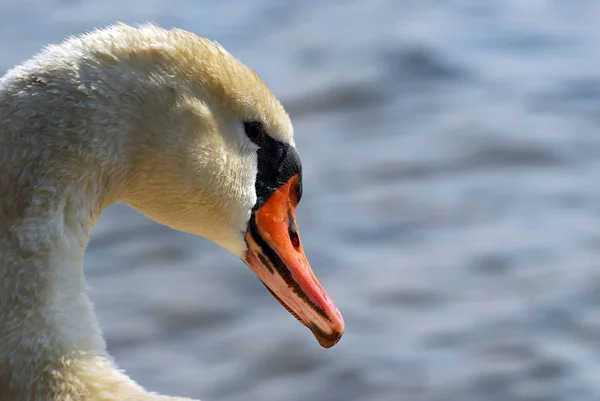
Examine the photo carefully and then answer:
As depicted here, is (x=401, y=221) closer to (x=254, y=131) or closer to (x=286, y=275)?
(x=286, y=275)

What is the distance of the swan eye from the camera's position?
362 centimetres

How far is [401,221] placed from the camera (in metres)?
8.20

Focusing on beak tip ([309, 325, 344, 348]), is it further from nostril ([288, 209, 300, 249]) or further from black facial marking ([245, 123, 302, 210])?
black facial marking ([245, 123, 302, 210])

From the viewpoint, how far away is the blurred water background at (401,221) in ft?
22.2

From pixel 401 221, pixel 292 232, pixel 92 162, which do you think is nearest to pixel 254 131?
pixel 292 232

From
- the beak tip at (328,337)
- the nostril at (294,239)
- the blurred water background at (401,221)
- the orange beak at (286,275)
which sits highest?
the blurred water background at (401,221)


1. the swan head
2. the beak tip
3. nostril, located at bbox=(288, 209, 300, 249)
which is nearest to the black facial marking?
the swan head

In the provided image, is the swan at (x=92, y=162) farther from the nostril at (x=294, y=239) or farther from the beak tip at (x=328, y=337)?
the beak tip at (x=328, y=337)

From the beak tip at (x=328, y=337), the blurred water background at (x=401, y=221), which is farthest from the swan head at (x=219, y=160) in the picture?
the blurred water background at (x=401, y=221)

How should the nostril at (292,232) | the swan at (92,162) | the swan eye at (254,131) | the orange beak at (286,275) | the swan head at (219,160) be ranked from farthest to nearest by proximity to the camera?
1. the nostril at (292,232)
2. the orange beak at (286,275)
3. the swan eye at (254,131)
4. the swan head at (219,160)
5. the swan at (92,162)

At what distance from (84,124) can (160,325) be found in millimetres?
4131

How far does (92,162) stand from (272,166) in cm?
73

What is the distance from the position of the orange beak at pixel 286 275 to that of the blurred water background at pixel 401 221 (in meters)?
2.75

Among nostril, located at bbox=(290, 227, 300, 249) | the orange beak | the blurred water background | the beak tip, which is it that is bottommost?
the beak tip
